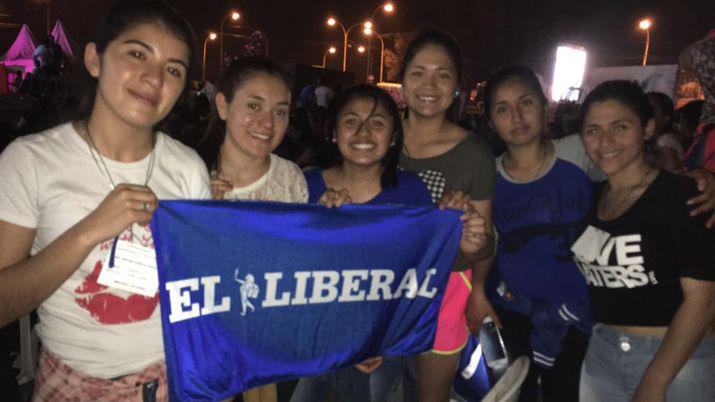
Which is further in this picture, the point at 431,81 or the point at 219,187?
the point at 431,81

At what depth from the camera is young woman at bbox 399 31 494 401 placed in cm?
296

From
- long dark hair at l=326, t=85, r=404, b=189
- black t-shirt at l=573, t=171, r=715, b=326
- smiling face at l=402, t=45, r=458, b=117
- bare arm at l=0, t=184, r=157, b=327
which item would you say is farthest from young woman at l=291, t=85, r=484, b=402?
bare arm at l=0, t=184, r=157, b=327

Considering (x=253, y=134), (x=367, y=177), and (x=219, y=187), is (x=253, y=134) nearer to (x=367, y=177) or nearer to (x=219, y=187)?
(x=219, y=187)

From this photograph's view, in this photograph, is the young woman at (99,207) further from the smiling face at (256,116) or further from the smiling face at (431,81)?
the smiling face at (431,81)

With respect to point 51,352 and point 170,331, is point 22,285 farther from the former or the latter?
point 170,331

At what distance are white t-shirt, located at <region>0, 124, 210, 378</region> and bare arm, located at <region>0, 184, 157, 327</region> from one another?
0.28 feet

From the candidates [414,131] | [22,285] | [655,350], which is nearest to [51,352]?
[22,285]

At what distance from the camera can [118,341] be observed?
6.07 ft

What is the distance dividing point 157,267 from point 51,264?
16.3 inches

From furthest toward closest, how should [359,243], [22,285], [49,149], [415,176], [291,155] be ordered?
[291,155]
[415,176]
[359,243]
[49,149]
[22,285]

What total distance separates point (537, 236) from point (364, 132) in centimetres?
124

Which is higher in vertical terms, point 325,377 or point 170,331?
point 170,331

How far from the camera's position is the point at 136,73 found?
1882mm

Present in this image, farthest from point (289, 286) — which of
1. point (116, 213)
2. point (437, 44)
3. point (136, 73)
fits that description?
point (437, 44)
